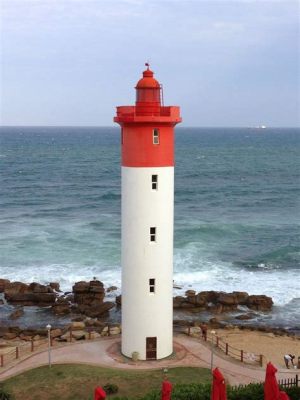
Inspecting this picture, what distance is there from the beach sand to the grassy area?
6.81 meters

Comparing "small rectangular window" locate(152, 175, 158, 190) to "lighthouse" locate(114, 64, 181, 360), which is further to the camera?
"small rectangular window" locate(152, 175, 158, 190)

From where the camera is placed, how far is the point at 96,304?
36.6 m

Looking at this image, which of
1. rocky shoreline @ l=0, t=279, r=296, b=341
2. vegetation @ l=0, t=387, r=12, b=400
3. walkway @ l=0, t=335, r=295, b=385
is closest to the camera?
vegetation @ l=0, t=387, r=12, b=400

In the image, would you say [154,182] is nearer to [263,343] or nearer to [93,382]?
[93,382]

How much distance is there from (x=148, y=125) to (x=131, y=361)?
9769 millimetres

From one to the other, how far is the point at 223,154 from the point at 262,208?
309 feet

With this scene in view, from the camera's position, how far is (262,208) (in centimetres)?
7169

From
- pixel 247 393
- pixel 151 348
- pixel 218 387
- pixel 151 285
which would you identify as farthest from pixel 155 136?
pixel 218 387

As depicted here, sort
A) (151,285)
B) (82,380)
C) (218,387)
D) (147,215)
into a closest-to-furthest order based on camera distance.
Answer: (218,387)
(82,380)
(147,215)
(151,285)

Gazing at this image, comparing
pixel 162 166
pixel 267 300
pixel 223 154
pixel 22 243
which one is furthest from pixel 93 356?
pixel 223 154

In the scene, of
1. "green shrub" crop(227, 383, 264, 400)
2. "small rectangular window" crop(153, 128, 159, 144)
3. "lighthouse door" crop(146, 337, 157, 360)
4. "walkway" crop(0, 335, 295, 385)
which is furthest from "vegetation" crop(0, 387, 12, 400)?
"small rectangular window" crop(153, 128, 159, 144)

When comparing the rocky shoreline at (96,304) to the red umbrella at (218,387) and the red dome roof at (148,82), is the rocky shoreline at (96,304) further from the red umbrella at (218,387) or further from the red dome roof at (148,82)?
the red umbrella at (218,387)

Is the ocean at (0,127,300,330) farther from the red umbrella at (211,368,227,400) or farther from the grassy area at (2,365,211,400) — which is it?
the red umbrella at (211,368,227,400)

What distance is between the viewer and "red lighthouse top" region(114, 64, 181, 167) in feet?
73.4
